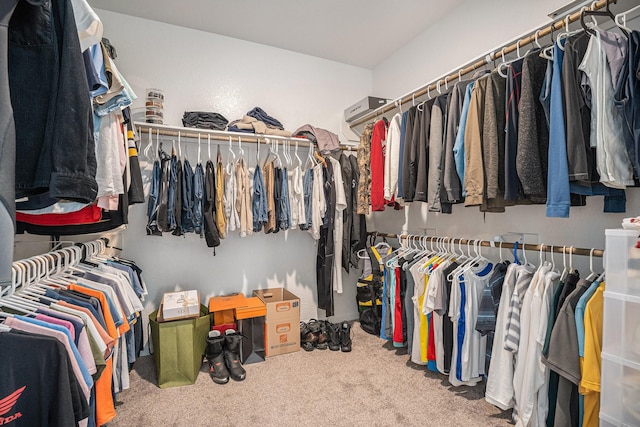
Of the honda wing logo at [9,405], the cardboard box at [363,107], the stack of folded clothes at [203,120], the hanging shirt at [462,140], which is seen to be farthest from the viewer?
the cardboard box at [363,107]

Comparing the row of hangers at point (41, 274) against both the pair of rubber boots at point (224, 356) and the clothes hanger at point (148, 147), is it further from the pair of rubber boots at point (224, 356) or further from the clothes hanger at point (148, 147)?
the pair of rubber boots at point (224, 356)

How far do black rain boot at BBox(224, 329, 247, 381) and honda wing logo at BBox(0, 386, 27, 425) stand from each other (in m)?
1.49

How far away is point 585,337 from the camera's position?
1470 mm

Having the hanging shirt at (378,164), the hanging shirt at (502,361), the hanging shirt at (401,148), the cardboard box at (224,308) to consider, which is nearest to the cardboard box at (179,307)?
the cardboard box at (224,308)

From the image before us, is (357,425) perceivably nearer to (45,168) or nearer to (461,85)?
(45,168)

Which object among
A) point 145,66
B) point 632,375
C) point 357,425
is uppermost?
point 145,66

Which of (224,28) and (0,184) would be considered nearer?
(0,184)

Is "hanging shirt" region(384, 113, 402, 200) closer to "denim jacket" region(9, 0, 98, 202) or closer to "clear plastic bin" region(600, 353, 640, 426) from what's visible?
"clear plastic bin" region(600, 353, 640, 426)

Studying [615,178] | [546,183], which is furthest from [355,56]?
[615,178]

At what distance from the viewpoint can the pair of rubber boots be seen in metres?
2.34

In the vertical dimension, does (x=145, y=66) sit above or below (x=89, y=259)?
above

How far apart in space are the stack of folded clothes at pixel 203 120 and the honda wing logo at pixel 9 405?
7.31 feet

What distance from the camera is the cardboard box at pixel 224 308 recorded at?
266 centimetres

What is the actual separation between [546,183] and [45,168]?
2000 millimetres
